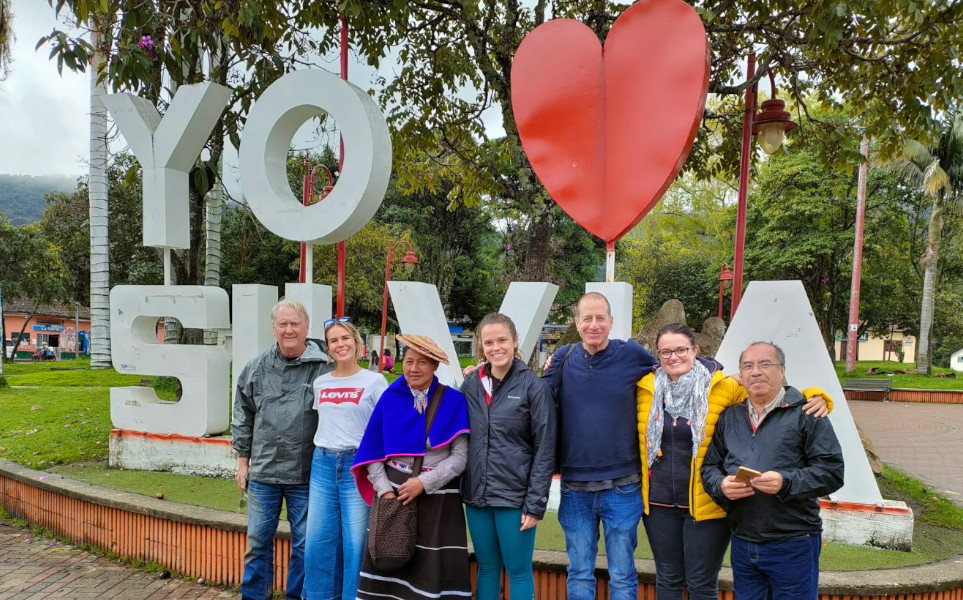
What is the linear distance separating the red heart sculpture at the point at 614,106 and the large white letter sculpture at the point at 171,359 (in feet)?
10.8

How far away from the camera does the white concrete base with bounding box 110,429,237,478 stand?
5.57 metres

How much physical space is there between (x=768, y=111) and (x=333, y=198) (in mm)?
4663

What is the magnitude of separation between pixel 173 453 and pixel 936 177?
23.9 metres

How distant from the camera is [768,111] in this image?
6.53 metres

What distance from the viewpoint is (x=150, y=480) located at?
545 cm

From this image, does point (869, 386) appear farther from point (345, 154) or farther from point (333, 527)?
point (333, 527)

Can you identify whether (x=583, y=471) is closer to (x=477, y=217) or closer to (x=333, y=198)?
(x=333, y=198)

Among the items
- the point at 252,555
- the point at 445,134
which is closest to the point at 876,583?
the point at 252,555

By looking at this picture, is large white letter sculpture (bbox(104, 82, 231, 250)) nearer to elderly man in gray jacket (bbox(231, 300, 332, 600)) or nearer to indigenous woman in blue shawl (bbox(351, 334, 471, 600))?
elderly man in gray jacket (bbox(231, 300, 332, 600))

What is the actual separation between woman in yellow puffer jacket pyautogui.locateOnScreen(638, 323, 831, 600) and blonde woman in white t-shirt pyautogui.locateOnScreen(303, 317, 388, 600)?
1414mm

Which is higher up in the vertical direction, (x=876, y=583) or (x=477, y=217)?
(x=477, y=217)

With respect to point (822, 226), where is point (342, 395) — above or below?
below

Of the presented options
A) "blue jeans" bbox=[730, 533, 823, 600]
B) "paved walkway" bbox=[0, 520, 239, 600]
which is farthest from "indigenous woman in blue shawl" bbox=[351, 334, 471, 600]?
"paved walkway" bbox=[0, 520, 239, 600]

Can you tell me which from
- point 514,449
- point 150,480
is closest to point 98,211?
point 150,480
